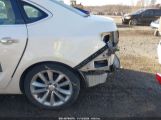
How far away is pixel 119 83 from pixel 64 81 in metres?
1.63

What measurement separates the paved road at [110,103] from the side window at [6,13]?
4.32 feet

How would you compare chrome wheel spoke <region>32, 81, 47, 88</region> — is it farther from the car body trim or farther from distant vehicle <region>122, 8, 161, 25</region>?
distant vehicle <region>122, 8, 161, 25</region>

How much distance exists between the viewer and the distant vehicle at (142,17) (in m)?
28.1

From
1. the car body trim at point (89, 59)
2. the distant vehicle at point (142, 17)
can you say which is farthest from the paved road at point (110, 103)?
the distant vehicle at point (142, 17)

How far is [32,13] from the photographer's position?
179 inches

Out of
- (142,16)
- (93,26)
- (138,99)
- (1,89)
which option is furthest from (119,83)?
(142,16)

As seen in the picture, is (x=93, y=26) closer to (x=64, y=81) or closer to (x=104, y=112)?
(x=64, y=81)

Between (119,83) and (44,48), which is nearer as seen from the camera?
(44,48)

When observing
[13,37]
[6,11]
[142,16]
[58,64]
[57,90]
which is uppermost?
[6,11]

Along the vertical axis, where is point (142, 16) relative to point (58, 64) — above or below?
below

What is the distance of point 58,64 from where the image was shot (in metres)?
4.57

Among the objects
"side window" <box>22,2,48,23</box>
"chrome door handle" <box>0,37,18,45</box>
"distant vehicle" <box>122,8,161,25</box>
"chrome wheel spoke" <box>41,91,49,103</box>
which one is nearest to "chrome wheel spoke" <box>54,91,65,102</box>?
"chrome wheel spoke" <box>41,91,49,103</box>

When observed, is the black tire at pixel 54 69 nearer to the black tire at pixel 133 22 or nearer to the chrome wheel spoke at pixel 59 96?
the chrome wheel spoke at pixel 59 96

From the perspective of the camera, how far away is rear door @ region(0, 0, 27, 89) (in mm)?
4414
